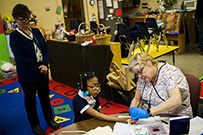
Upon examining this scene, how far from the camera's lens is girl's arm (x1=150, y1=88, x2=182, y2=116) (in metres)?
1.53

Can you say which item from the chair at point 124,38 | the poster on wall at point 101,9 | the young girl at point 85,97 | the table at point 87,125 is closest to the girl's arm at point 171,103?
the table at point 87,125

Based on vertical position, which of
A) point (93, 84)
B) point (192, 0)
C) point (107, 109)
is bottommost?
point (107, 109)

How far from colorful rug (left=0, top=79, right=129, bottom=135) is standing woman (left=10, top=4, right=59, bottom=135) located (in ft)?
1.23

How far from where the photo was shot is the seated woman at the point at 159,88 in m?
1.55

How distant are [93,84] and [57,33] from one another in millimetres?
2873

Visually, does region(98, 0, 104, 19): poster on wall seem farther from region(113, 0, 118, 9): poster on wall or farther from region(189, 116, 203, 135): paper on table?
region(189, 116, 203, 135): paper on table

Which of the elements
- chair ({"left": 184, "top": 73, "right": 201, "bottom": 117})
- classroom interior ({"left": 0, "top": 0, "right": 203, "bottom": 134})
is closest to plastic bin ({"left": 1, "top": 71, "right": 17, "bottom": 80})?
classroom interior ({"left": 0, "top": 0, "right": 203, "bottom": 134})

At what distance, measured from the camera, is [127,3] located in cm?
981

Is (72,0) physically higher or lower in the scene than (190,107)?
higher

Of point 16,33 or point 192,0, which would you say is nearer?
point 16,33

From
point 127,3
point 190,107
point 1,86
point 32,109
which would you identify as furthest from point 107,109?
point 127,3

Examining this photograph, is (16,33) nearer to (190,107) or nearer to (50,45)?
(190,107)

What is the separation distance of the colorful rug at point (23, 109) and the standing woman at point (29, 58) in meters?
0.37

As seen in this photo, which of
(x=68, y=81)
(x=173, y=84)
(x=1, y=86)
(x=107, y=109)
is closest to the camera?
(x=173, y=84)
